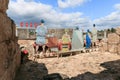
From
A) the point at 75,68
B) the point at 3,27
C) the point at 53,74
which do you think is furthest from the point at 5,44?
the point at 75,68

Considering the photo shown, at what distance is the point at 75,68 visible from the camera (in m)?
10.2

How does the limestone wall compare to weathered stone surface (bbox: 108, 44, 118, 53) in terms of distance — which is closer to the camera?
the limestone wall

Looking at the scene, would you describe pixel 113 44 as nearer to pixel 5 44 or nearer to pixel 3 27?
pixel 5 44

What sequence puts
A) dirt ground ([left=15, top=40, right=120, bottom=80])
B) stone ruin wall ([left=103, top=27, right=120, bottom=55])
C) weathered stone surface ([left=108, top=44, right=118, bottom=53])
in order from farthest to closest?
weathered stone surface ([left=108, top=44, right=118, bottom=53]), stone ruin wall ([left=103, top=27, right=120, bottom=55]), dirt ground ([left=15, top=40, right=120, bottom=80])

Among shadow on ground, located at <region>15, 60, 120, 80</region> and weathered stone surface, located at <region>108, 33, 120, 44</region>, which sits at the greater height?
weathered stone surface, located at <region>108, 33, 120, 44</region>

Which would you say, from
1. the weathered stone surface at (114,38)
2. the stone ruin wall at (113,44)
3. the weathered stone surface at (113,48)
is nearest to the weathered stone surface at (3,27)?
the stone ruin wall at (113,44)

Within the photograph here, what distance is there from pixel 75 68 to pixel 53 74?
85.2 inches

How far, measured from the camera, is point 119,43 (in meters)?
12.7

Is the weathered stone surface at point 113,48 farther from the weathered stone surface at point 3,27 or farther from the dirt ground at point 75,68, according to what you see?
the weathered stone surface at point 3,27

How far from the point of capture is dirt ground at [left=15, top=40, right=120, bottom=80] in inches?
336

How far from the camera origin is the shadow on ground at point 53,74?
27.0 feet

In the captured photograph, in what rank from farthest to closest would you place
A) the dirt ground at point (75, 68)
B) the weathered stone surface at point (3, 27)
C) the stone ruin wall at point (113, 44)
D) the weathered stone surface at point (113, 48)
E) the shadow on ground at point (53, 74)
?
1. the weathered stone surface at point (113, 48)
2. the stone ruin wall at point (113, 44)
3. the dirt ground at point (75, 68)
4. the shadow on ground at point (53, 74)
5. the weathered stone surface at point (3, 27)

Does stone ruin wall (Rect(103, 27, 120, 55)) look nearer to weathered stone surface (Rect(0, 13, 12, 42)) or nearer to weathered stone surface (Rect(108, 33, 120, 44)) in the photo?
weathered stone surface (Rect(108, 33, 120, 44))

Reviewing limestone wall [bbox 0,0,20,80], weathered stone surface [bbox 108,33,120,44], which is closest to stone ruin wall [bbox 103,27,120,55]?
weathered stone surface [bbox 108,33,120,44]
